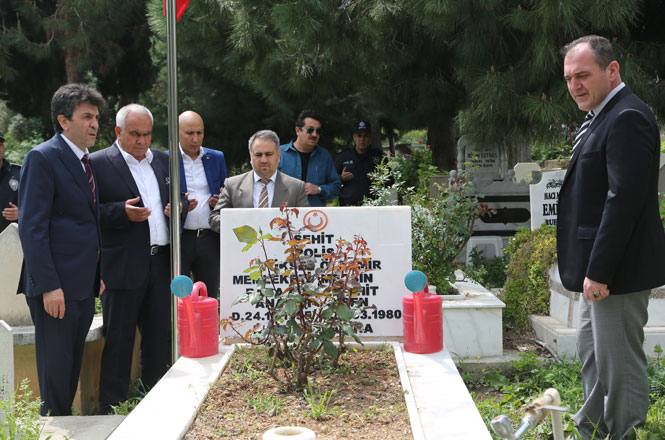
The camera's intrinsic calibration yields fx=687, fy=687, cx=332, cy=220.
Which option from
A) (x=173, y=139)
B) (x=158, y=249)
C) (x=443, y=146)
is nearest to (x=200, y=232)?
(x=158, y=249)

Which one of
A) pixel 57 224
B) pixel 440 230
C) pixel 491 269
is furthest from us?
pixel 491 269

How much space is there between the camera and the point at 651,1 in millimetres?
6094

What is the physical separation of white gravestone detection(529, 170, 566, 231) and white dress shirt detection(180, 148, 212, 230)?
2833mm

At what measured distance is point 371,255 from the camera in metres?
3.19

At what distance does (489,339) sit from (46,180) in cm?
296

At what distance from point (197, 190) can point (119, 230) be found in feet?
2.53

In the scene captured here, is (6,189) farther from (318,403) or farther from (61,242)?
(318,403)

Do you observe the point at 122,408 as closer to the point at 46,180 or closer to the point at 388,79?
the point at 46,180

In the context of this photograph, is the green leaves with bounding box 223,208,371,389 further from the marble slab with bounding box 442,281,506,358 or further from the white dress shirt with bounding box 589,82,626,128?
the marble slab with bounding box 442,281,506,358

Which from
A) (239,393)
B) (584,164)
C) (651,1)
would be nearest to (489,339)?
(584,164)

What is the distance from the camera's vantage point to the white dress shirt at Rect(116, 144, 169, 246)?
168 inches

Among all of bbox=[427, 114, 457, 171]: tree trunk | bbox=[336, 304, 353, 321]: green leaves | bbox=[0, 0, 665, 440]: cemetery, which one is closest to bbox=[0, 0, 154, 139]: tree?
bbox=[0, 0, 665, 440]: cemetery

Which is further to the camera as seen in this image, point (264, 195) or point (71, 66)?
point (71, 66)

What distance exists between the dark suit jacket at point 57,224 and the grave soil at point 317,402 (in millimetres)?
1151
